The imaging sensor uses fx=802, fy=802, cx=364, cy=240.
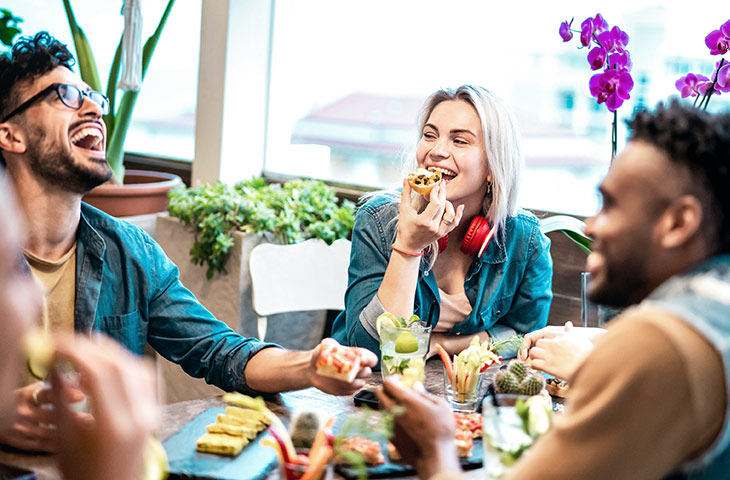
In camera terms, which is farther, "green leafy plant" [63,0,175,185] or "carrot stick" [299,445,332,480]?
"green leafy plant" [63,0,175,185]

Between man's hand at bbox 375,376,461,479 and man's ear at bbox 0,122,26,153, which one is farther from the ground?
man's ear at bbox 0,122,26,153

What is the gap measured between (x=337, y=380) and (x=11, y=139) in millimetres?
1007

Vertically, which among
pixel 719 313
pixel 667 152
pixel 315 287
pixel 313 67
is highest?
pixel 313 67

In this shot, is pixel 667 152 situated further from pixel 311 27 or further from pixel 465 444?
pixel 311 27

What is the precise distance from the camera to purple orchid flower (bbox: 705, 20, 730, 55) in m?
1.93

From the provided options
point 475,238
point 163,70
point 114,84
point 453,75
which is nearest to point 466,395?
point 475,238

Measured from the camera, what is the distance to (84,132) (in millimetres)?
1982

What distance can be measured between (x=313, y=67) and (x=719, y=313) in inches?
129

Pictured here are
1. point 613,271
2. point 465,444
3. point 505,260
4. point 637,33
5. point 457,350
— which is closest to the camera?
point 613,271

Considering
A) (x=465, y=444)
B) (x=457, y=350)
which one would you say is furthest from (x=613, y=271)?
(x=457, y=350)

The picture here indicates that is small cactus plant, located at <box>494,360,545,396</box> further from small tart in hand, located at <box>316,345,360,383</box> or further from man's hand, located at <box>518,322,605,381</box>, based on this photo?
small tart in hand, located at <box>316,345,360,383</box>

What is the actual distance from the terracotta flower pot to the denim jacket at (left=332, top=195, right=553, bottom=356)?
4.70 feet

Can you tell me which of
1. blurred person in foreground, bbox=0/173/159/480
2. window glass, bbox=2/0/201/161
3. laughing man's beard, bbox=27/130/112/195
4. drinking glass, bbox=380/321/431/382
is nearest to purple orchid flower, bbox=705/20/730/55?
drinking glass, bbox=380/321/431/382

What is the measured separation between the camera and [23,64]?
1.95m
